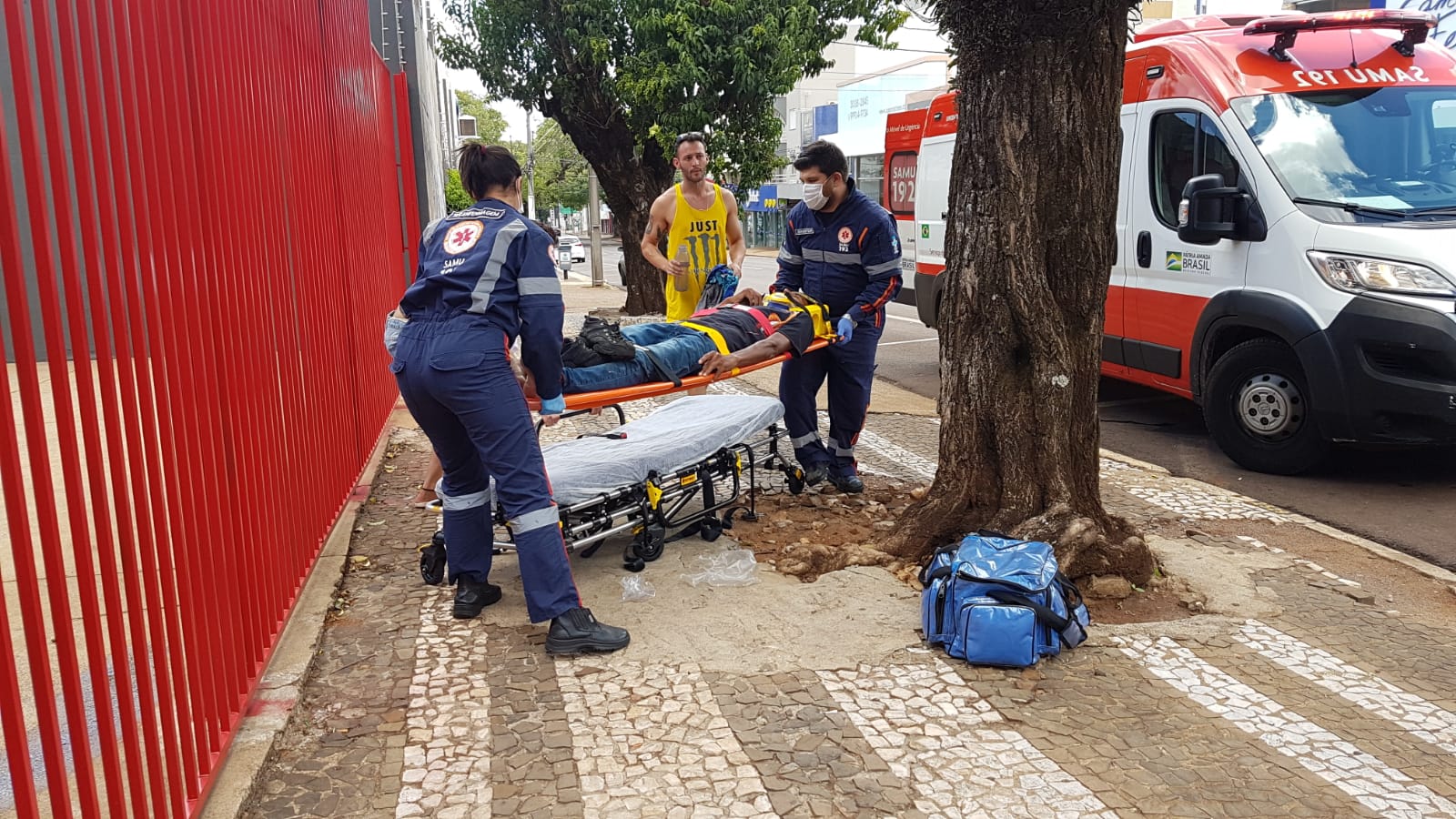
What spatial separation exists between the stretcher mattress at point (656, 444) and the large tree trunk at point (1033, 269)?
108cm

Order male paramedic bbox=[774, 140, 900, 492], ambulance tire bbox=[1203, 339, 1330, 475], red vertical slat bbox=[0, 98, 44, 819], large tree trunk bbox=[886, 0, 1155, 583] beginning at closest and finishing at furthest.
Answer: red vertical slat bbox=[0, 98, 44, 819]
large tree trunk bbox=[886, 0, 1155, 583]
male paramedic bbox=[774, 140, 900, 492]
ambulance tire bbox=[1203, 339, 1330, 475]

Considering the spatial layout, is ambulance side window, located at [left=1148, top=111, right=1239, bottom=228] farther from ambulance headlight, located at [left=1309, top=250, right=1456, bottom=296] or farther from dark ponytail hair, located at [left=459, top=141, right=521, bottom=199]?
dark ponytail hair, located at [left=459, top=141, right=521, bottom=199]

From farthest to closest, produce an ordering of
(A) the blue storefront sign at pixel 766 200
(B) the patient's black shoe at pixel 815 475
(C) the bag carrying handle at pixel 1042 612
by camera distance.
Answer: (A) the blue storefront sign at pixel 766 200
(B) the patient's black shoe at pixel 815 475
(C) the bag carrying handle at pixel 1042 612

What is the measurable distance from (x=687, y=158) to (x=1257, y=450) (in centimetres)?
408

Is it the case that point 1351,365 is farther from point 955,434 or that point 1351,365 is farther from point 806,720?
point 806,720

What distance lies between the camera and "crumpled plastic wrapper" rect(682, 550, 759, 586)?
15.5 feet

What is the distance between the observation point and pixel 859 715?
11.6ft

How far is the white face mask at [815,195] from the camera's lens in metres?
6.02

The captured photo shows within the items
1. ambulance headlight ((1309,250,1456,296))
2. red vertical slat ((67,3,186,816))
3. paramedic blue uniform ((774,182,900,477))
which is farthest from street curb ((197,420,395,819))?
ambulance headlight ((1309,250,1456,296))

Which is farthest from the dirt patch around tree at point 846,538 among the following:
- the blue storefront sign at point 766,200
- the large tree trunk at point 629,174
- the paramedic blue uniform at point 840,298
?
the blue storefront sign at point 766,200

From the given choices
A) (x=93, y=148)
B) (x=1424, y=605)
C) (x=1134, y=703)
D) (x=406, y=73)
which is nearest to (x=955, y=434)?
(x=1134, y=703)

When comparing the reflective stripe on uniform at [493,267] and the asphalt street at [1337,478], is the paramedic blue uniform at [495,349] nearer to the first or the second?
the reflective stripe on uniform at [493,267]

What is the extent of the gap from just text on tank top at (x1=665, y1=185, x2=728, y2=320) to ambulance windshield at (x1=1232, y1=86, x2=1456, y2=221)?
11.2 ft

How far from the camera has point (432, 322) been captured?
3979 millimetres
